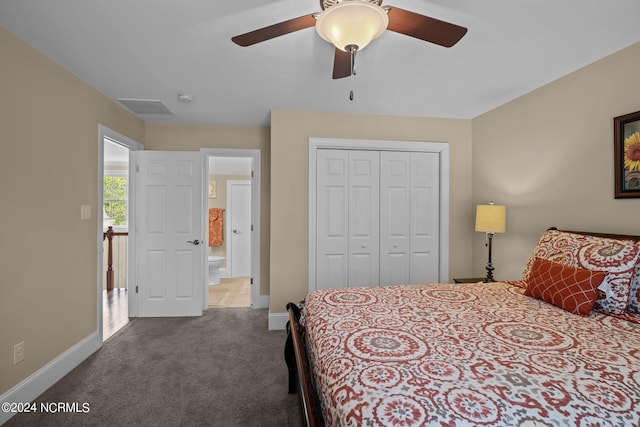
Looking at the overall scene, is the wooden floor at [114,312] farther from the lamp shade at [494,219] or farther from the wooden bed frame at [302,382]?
the lamp shade at [494,219]

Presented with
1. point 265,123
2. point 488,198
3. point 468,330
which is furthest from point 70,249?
point 488,198

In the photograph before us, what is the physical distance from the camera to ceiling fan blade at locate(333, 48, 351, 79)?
167 cm

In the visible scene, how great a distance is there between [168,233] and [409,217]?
9.75 feet

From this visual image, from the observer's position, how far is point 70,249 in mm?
2482

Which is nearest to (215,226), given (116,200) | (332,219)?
(116,200)

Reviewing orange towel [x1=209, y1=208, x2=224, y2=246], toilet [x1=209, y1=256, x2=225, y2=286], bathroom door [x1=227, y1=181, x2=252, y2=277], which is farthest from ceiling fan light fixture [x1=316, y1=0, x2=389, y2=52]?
orange towel [x1=209, y1=208, x2=224, y2=246]

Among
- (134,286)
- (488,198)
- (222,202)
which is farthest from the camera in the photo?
(222,202)

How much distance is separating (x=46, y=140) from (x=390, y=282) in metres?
3.48

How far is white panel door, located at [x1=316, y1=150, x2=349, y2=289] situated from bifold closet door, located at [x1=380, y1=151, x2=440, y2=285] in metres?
0.45

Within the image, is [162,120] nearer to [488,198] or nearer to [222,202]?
[222,202]

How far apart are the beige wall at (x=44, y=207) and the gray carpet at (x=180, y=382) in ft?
1.12

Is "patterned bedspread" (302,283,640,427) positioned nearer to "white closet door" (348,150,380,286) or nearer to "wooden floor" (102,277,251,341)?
"white closet door" (348,150,380,286)

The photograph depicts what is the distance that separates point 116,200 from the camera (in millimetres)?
5355

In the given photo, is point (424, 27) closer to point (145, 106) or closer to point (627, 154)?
point (627, 154)
